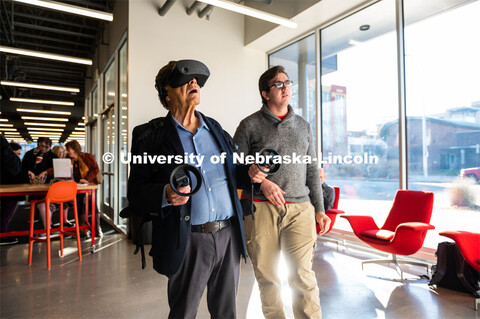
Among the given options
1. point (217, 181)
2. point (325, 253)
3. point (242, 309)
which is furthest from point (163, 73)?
point (325, 253)

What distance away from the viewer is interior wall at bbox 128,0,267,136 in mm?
5012

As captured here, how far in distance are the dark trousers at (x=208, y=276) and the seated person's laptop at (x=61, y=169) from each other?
143 inches

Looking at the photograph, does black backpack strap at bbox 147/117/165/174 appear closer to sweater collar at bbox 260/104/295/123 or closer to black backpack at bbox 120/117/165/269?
black backpack at bbox 120/117/165/269

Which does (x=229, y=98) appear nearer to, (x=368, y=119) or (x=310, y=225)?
(x=368, y=119)

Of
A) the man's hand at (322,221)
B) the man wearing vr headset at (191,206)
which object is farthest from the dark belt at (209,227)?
the man's hand at (322,221)

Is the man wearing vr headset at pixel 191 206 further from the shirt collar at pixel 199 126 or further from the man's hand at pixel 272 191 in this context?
the man's hand at pixel 272 191

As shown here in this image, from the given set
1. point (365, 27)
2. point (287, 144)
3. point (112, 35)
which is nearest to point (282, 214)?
point (287, 144)

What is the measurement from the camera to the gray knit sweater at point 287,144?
188 cm

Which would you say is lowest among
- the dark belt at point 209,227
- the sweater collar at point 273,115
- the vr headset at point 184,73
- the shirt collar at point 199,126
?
the dark belt at point 209,227

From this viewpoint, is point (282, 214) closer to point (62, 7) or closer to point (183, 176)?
point (183, 176)

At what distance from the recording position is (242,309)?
255 centimetres

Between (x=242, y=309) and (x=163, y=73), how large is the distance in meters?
2.01

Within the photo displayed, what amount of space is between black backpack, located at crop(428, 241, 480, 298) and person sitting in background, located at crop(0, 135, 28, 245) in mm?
5080

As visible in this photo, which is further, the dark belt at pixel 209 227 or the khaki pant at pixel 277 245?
the khaki pant at pixel 277 245
